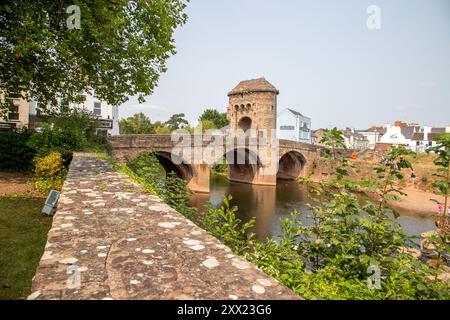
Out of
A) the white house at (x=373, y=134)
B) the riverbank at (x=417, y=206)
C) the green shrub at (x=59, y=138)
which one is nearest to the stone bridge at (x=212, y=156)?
the green shrub at (x=59, y=138)

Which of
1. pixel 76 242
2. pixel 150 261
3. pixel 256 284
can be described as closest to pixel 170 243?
pixel 150 261

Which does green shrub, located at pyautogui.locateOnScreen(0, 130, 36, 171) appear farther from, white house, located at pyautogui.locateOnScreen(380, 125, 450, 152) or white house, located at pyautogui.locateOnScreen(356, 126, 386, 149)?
white house, located at pyautogui.locateOnScreen(356, 126, 386, 149)

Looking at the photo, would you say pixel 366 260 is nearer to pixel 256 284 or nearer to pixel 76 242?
pixel 256 284

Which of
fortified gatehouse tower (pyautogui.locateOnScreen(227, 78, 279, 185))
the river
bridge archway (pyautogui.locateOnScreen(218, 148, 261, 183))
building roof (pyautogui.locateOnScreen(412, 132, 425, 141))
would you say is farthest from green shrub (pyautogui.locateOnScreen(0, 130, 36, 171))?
building roof (pyautogui.locateOnScreen(412, 132, 425, 141))

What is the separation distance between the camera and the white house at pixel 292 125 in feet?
195


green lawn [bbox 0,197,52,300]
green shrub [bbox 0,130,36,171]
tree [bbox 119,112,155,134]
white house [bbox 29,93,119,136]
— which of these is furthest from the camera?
tree [bbox 119,112,155,134]

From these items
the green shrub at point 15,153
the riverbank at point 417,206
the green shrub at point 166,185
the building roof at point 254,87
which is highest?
the building roof at point 254,87

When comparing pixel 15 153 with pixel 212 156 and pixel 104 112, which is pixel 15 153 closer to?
pixel 212 156

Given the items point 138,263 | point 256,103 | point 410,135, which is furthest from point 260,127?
point 410,135

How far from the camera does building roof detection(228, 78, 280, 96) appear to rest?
35.8m

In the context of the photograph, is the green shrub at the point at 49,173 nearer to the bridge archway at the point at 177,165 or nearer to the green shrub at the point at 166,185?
the green shrub at the point at 166,185

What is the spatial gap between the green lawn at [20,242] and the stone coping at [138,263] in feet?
6.55

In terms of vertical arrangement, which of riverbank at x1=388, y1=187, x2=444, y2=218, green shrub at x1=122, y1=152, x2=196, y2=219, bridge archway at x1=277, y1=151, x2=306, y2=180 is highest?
green shrub at x1=122, y1=152, x2=196, y2=219

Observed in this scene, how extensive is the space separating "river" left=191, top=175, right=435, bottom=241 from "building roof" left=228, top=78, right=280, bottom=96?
11586 millimetres
